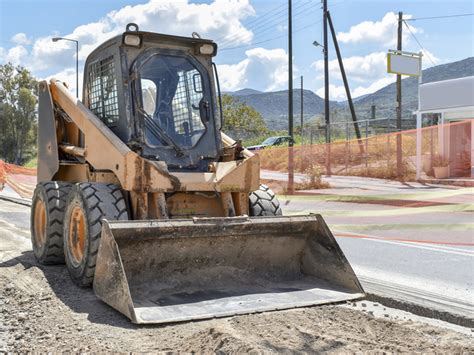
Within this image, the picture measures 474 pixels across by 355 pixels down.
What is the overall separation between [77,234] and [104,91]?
6.14 ft

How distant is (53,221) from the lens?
6.99 m

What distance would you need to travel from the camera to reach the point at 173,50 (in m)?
6.93

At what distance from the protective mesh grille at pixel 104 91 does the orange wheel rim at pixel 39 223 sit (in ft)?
4.51

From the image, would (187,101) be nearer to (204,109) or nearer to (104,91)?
(204,109)

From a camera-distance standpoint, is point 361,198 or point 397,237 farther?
point 361,198

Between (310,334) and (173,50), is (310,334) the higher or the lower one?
the lower one

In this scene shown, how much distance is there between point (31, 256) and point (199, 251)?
3151 millimetres

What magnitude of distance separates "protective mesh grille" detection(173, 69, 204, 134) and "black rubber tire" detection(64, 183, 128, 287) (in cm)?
128

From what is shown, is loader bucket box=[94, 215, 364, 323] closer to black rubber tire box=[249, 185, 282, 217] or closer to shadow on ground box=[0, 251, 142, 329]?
shadow on ground box=[0, 251, 142, 329]

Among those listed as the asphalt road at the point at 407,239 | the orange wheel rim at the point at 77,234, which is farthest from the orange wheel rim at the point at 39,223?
the asphalt road at the point at 407,239

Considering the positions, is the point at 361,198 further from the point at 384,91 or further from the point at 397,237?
the point at 384,91

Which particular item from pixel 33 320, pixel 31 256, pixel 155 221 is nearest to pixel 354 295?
pixel 155 221

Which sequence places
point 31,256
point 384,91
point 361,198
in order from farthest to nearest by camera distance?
point 384,91, point 361,198, point 31,256

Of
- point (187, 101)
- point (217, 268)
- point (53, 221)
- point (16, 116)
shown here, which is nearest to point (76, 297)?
Result: point (217, 268)
